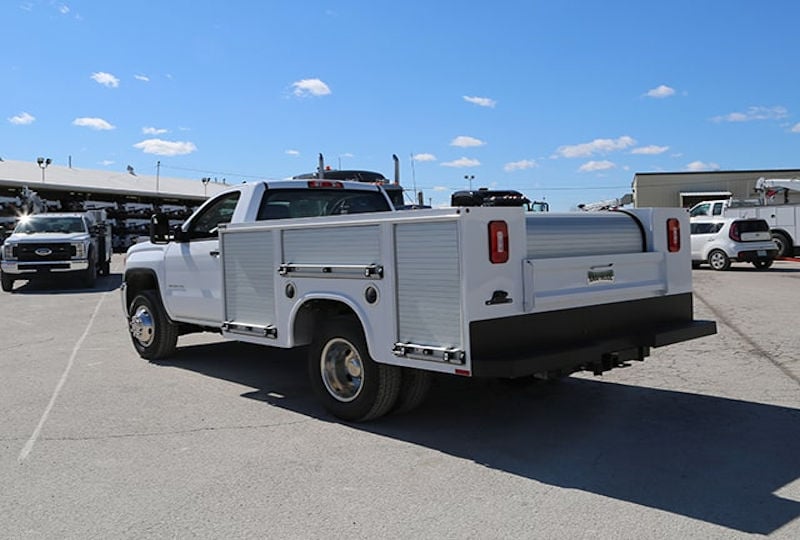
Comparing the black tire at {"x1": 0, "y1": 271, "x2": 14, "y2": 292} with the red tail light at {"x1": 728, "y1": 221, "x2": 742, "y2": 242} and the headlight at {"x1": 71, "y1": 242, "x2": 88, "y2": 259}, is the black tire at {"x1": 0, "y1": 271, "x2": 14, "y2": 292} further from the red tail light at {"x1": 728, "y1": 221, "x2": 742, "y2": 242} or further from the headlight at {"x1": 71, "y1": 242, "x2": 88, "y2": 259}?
the red tail light at {"x1": 728, "y1": 221, "x2": 742, "y2": 242}

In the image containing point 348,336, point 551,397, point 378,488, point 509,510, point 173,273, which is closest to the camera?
point 509,510

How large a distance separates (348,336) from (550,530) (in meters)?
2.31

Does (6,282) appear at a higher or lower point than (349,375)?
higher

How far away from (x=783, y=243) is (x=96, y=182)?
139ft

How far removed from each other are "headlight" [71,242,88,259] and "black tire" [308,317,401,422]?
15.0m

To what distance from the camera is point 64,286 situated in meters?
20.4

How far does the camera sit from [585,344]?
518cm

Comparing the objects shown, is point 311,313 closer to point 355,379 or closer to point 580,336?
point 355,379

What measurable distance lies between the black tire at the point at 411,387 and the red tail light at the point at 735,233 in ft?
60.1

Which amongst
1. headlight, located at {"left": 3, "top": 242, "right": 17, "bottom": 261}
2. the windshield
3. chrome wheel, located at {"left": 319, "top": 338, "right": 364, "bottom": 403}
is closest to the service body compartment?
chrome wheel, located at {"left": 319, "top": 338, "right": 364, "bottom": 403}

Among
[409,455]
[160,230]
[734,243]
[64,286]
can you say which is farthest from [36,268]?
[734,243]

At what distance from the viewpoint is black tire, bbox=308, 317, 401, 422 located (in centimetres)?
542

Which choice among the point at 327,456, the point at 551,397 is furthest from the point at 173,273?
the point at 551,397

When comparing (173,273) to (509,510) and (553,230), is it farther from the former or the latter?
(509,510)
